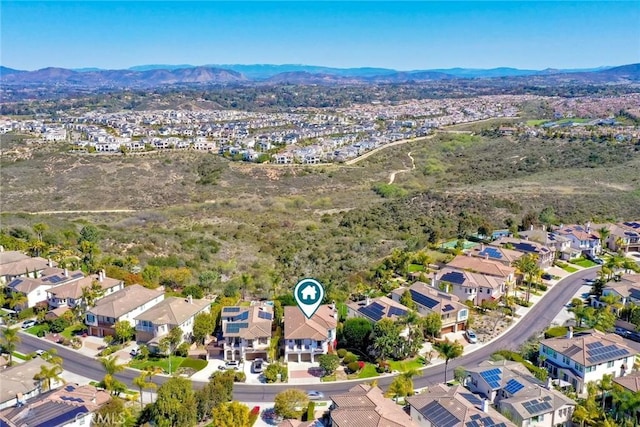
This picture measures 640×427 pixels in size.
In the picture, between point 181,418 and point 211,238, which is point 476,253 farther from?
point 181,418

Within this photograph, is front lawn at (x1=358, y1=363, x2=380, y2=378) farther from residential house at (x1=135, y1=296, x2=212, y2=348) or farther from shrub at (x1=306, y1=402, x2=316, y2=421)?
residential house at (x1=135, y1=296, x2=212, y2=348)

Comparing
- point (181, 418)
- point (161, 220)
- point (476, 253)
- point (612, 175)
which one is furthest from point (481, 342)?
point (612, 175)

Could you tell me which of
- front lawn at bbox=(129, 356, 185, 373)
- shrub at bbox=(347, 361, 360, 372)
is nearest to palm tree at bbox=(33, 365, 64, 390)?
front lawn at bbox=(129, 356, 185, 373)

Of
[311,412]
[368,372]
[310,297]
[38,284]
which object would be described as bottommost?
[368,372]

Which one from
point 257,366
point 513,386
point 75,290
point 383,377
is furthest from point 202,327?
point 513,386

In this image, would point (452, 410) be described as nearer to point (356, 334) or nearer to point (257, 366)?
point (356, 334)
